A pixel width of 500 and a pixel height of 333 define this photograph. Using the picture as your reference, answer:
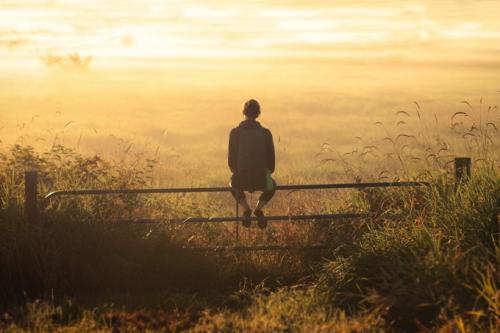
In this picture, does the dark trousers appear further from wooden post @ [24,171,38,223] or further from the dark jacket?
wooden post @ [24,171,38,223]

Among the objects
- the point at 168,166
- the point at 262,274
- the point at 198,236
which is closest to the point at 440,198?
the point at 262,274

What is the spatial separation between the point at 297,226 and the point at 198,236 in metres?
1.43

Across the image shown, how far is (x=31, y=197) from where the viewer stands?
973 cm

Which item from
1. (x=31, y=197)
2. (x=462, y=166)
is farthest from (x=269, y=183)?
(x=31, y=197)

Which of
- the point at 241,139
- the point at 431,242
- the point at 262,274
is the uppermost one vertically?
the point at 241,139

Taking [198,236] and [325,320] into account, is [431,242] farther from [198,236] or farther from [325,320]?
[198,236]

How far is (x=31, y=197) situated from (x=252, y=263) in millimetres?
3014

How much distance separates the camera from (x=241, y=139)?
10312mm

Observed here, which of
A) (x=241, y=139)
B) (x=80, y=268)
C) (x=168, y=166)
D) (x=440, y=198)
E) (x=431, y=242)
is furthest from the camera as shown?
(x=168, y=166)

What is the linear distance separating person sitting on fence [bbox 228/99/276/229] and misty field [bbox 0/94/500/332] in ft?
2.88

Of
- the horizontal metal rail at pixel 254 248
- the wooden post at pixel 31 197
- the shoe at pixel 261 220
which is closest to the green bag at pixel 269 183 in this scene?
the shoe at pixel 261 220

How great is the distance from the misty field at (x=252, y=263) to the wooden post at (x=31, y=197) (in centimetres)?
10

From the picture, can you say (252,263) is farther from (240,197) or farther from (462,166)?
(462,166)

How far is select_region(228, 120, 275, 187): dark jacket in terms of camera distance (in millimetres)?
10289
